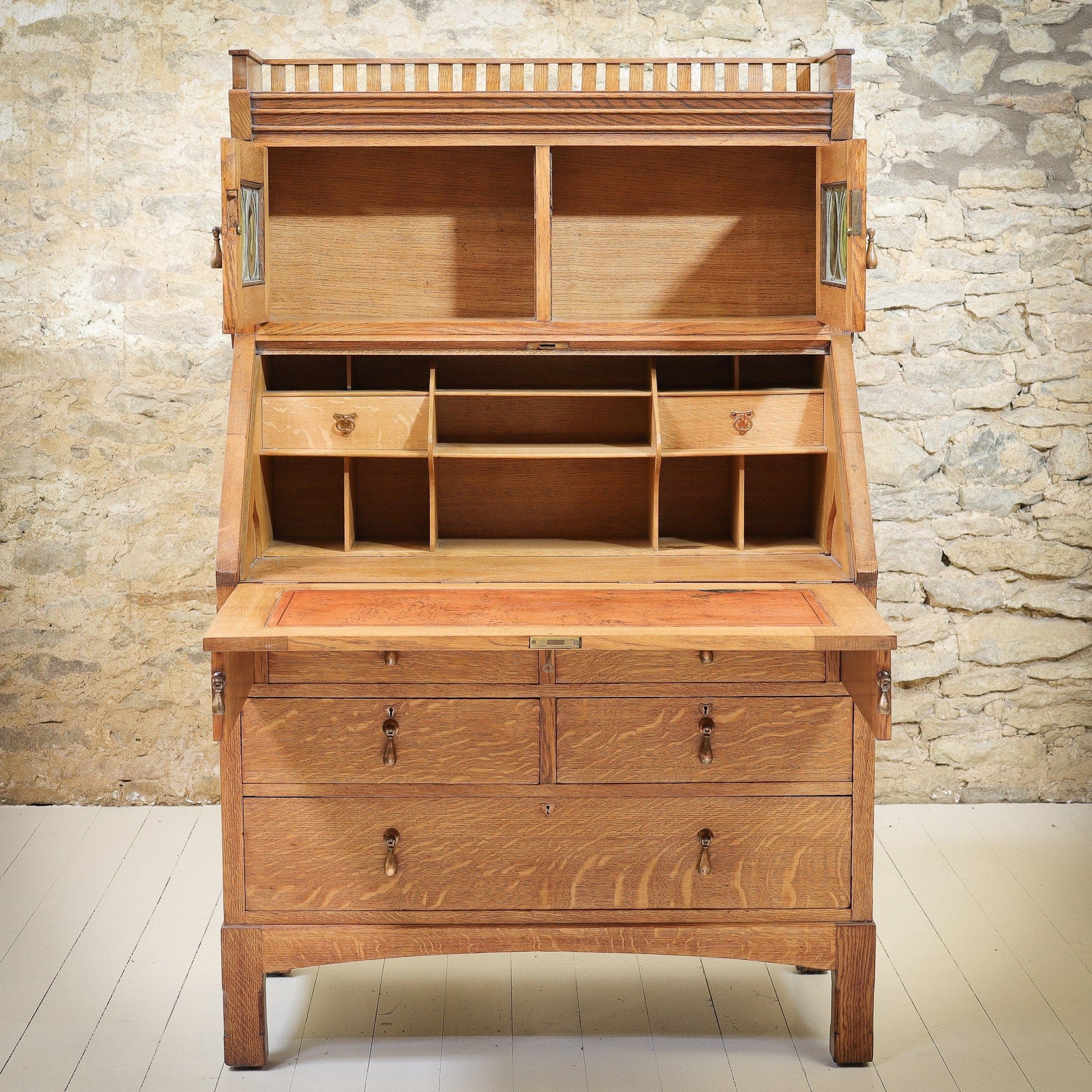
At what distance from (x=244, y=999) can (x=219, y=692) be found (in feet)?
2.29

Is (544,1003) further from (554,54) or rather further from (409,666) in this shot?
(554,54)

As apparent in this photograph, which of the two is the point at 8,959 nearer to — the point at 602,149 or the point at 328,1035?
the point at 328,1035

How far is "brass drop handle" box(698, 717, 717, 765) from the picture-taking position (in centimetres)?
277

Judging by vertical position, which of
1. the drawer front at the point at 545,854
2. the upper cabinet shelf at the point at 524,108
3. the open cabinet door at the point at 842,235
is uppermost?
the upper cabinet shelf at the point at 524,108

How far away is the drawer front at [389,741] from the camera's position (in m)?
2.77

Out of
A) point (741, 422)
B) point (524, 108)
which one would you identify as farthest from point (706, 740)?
point (524, 108)

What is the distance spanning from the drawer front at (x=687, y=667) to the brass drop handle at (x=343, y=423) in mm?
779

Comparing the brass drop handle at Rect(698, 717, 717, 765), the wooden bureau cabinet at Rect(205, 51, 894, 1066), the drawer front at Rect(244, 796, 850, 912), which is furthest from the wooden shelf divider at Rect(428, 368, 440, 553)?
the brass drop handle at Rect(698, 717, 717, 765)

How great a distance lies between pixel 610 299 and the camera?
336 centimetres

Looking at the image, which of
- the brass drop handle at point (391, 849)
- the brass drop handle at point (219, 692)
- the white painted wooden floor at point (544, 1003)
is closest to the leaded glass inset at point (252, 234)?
the brass drop handle at point (219, 692)

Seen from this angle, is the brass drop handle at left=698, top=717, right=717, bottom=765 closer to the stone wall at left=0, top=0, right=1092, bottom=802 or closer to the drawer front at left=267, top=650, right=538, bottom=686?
the drawer front at left=267, top=650, right=538, bottom=686

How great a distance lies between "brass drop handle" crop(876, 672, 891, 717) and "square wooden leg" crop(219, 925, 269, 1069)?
136cm

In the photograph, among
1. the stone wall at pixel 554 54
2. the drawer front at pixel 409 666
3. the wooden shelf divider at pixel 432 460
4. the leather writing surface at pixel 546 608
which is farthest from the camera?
the stone wall at pixel 554 54

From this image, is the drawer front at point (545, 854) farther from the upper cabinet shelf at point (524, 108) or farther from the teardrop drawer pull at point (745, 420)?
the upper cabinet shelf at point (524, 108)
